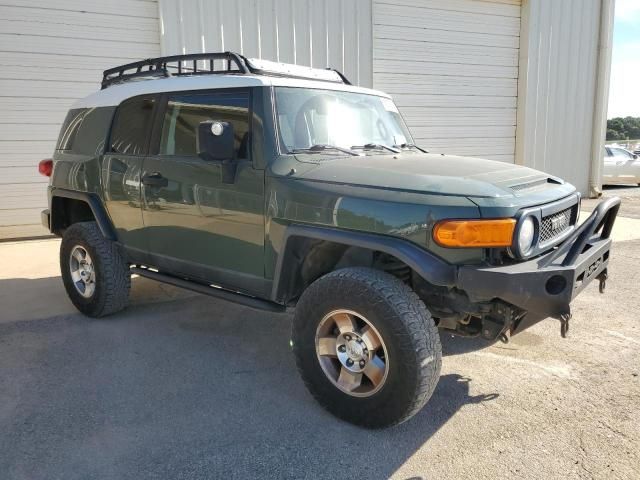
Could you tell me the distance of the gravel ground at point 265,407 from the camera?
265 centimetres

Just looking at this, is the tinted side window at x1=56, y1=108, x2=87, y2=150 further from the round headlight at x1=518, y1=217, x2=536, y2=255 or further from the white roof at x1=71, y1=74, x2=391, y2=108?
the round headlight at x1=518, y1=217, x2=536, y2=255

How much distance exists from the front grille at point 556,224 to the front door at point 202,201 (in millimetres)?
1658

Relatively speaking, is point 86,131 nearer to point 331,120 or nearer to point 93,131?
point 93,131

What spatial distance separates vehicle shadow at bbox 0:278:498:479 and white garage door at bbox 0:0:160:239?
4.19 meters

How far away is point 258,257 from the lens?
3.48 meters

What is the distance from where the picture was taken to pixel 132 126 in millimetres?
4375

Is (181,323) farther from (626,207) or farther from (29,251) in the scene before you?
(626,207)

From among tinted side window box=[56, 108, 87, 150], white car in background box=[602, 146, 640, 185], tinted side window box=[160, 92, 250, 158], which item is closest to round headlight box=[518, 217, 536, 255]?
tinted side window box=[160, 92, 250, 158]

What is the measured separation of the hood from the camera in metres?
2.83

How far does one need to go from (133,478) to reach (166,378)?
3.59 feet


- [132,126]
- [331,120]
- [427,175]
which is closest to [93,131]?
[132,126]

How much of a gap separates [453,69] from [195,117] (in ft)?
27.8

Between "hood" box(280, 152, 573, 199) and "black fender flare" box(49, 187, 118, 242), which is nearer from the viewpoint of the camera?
"hood" box(280, 152, 573, 199)

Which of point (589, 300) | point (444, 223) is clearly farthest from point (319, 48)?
point (444, 223)
